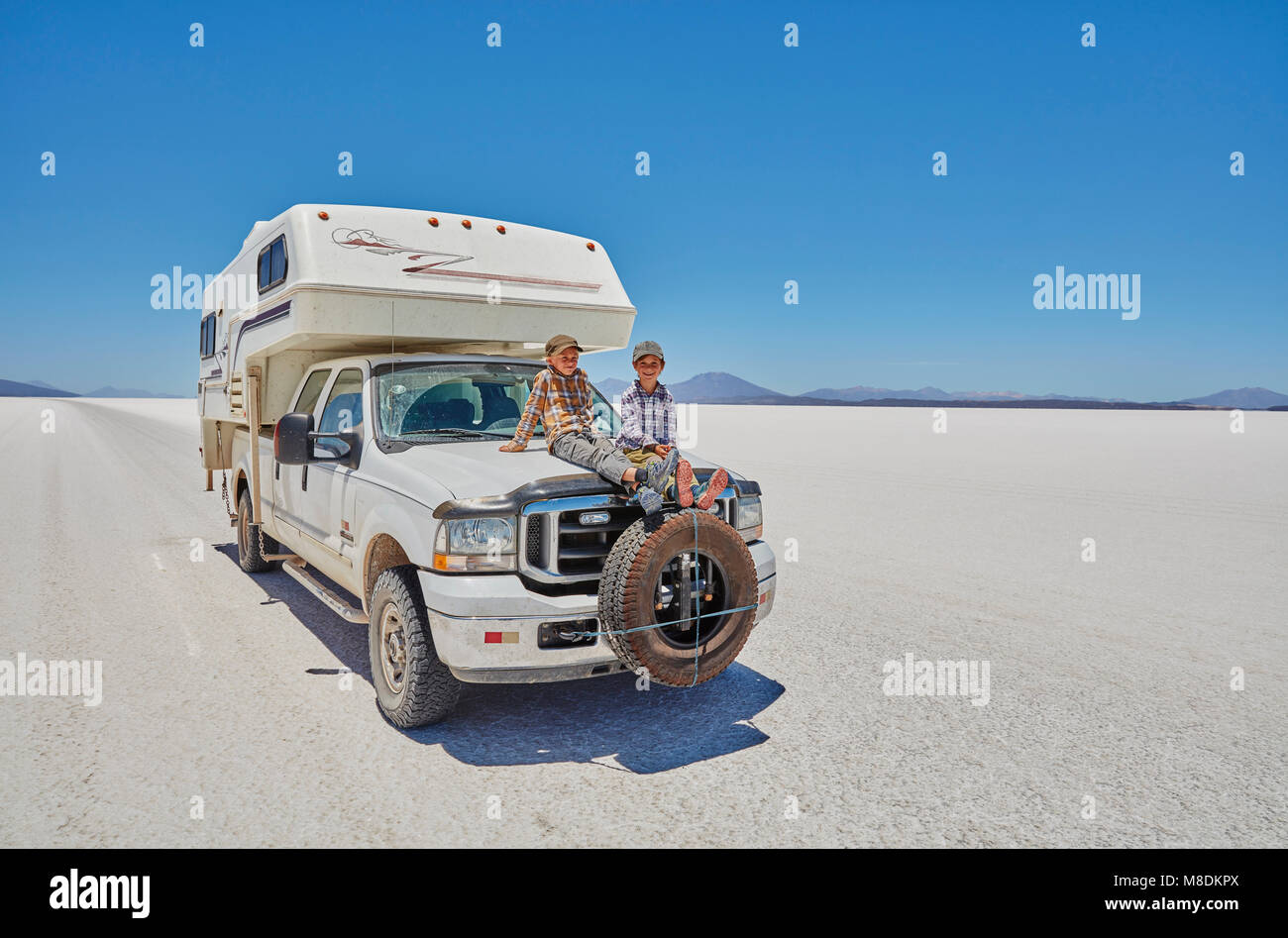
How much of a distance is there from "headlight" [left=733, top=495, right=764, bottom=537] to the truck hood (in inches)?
7.2

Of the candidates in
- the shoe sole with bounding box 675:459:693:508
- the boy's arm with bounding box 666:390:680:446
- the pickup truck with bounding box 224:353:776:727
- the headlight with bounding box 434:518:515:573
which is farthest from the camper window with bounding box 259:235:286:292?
the shoe sole with bounding box 675:459:693:508

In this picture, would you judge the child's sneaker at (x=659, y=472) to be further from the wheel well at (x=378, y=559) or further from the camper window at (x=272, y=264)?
the camper window at (x=272, y=264)

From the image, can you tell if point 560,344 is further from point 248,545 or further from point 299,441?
point 248,545

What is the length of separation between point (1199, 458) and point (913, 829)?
2398cm

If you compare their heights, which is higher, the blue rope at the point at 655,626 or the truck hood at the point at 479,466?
the truck hood at the point at 479,466

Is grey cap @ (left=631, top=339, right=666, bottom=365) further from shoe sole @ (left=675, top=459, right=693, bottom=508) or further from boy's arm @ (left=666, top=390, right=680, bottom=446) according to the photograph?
shoe sole @ (left=675, top=459, right=693, bottom=508)

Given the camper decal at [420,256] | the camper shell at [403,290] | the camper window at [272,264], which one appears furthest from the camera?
the camper window at [272,264]

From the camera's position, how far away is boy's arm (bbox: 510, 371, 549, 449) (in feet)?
17.0

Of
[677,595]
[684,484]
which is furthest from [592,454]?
[677,595]

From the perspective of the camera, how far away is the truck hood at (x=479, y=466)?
4.21 meters

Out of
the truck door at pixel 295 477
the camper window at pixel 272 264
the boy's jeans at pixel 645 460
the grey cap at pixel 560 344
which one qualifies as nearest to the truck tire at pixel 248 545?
the truck door at pixel 295 477

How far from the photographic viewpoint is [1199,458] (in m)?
22.6

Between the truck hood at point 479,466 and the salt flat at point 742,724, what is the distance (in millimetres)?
1327
